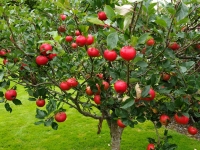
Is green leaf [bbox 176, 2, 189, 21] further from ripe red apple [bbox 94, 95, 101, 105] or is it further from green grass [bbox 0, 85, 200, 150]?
green grass [bbox 0, 85, 200, 150]

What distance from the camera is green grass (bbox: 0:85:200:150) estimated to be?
5.63m

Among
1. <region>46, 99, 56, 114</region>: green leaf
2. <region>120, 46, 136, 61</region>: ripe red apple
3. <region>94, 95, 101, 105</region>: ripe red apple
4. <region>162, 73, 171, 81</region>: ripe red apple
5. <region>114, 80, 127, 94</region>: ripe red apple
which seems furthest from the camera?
<region>46, 99, 56, 114</region>: green leaf

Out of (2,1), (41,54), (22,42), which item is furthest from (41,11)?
(41,54)

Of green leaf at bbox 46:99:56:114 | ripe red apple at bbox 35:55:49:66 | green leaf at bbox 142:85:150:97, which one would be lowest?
green leaf at bbox 46:99:56:114

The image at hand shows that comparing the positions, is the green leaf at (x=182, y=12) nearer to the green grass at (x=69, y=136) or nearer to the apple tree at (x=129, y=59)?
the apple tree at (x=129, y=59)

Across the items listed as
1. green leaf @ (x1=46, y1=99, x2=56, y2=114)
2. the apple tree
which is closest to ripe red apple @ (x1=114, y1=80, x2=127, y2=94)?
the apple tree

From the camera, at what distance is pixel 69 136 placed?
6062 mm

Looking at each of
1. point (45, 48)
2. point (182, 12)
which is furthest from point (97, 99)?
point (182, 12)

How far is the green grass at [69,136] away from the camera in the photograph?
5.63m

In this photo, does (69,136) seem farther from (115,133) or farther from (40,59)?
(40,59)

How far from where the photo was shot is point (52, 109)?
2639mm

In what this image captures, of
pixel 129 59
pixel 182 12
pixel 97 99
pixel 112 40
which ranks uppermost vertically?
pixel 182 12

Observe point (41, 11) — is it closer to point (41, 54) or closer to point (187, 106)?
point (41, 54)

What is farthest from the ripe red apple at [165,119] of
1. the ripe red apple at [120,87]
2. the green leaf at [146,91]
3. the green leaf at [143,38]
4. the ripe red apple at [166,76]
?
the green leaf at [143,38]
